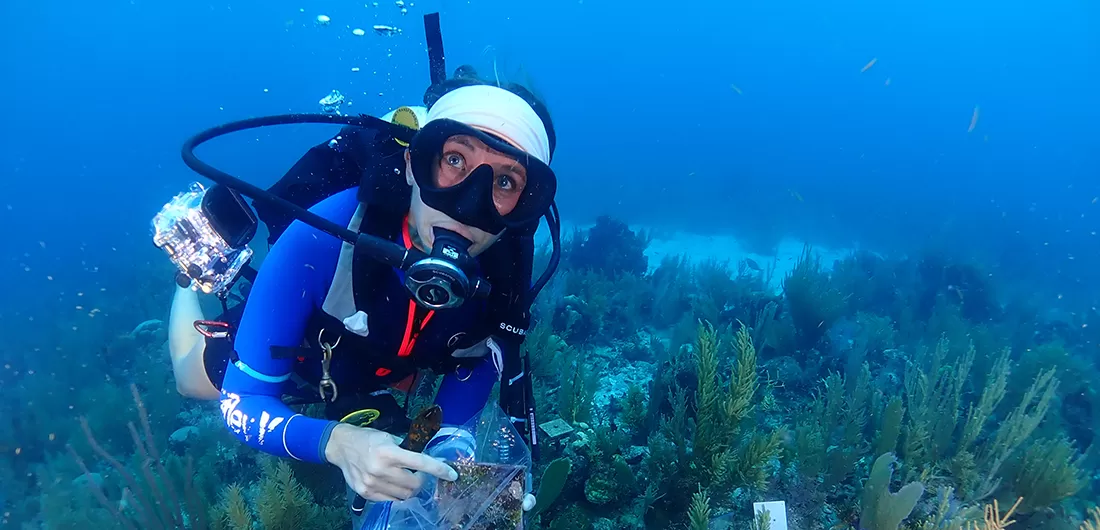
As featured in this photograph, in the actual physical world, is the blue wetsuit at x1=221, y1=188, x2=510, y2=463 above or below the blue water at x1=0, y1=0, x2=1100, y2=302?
below

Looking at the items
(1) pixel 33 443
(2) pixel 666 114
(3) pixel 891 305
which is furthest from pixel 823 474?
(2) pixel 666 114

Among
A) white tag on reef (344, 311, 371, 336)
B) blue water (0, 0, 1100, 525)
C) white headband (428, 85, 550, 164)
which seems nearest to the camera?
white headband (428, 85, 550, 164)

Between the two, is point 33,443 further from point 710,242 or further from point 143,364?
point 710,242

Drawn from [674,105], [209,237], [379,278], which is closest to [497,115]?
[379,278]

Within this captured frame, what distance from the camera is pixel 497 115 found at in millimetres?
2258

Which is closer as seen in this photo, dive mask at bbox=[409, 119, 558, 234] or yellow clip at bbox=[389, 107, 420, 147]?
dive mask at bbox=[409, 119, 558, 234]

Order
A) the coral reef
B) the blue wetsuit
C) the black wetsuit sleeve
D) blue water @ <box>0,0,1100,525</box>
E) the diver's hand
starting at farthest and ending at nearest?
blue water @ <box>0,0,1100,525</box> < the coral reef < the black wetsuit sleeve < the blue wetsuit < the diver's hand

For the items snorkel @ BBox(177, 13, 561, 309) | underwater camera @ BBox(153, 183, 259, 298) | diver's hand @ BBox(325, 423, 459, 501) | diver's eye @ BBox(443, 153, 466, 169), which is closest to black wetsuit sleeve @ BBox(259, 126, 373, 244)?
underwater camera @ BBox(153, 183, 259, 298)

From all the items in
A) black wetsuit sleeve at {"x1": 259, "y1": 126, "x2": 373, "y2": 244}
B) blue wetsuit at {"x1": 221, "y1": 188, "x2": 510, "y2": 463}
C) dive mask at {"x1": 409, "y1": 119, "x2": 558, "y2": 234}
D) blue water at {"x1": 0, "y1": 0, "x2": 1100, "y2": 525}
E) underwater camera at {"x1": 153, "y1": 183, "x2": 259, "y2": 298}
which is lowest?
blue wetsuit at {"x1": 221, "y1": 188, "x2": 510, "y2": 463}

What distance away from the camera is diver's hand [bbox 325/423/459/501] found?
157 cm

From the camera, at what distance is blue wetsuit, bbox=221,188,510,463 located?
210 cm

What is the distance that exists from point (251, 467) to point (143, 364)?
5.37 m

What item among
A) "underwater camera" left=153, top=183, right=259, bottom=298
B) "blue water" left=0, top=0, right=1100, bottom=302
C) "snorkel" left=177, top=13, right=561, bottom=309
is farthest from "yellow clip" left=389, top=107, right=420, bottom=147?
"blue water" left=0, top=0, right=1100, bottom=302

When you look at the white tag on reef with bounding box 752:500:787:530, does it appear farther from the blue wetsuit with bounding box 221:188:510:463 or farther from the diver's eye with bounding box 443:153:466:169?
the diver's eye with bounding box 443:153:466:169
